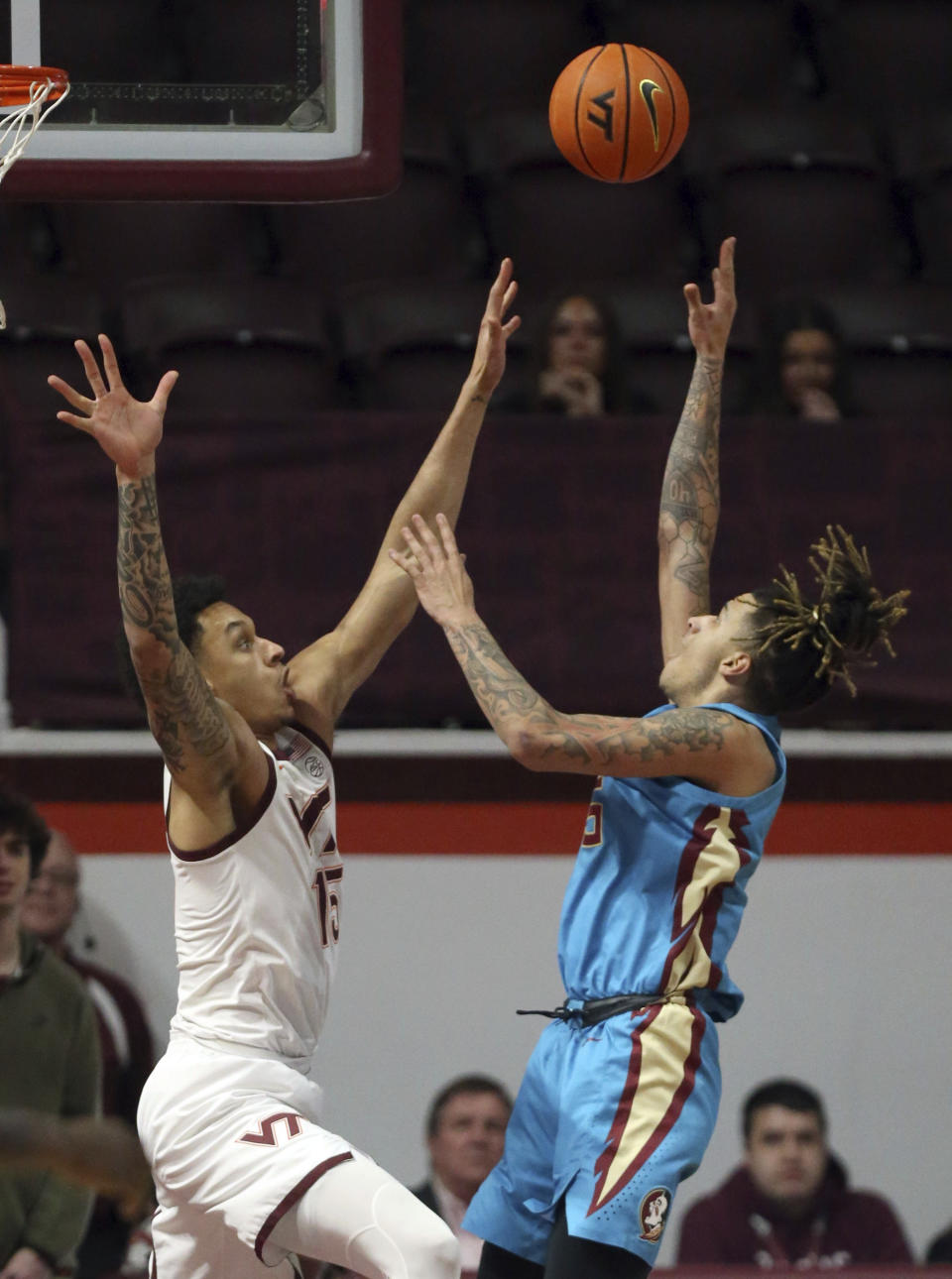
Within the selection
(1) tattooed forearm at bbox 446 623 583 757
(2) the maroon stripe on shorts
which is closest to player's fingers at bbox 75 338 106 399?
(1) tattooed forearm at bbox 446 623 583 757

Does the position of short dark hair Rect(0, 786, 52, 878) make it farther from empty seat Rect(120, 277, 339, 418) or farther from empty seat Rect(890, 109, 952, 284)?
empty seat Rect(890, 109, 952, 284)

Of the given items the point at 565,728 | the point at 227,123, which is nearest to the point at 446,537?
the point at 565,728

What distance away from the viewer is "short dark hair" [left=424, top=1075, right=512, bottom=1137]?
19.6 feet

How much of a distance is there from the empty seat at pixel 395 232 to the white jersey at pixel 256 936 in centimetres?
401

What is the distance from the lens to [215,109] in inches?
192

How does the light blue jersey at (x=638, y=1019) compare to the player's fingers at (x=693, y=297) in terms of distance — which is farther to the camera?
the player's fingers at (x=693, y=297)

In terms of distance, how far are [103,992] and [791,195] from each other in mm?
3861

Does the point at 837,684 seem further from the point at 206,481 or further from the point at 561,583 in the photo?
the point at 206,481

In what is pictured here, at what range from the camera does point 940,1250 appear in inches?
239

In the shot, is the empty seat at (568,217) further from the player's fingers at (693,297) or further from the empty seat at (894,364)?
the player's fingers at (693,297)

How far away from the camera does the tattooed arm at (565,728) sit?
12.1ft

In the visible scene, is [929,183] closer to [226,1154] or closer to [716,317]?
[716,317]

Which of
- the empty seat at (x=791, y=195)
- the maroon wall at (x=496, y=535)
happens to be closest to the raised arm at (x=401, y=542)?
the maroon wall at (x=496, y=535)

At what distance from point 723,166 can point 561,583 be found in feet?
7.24
